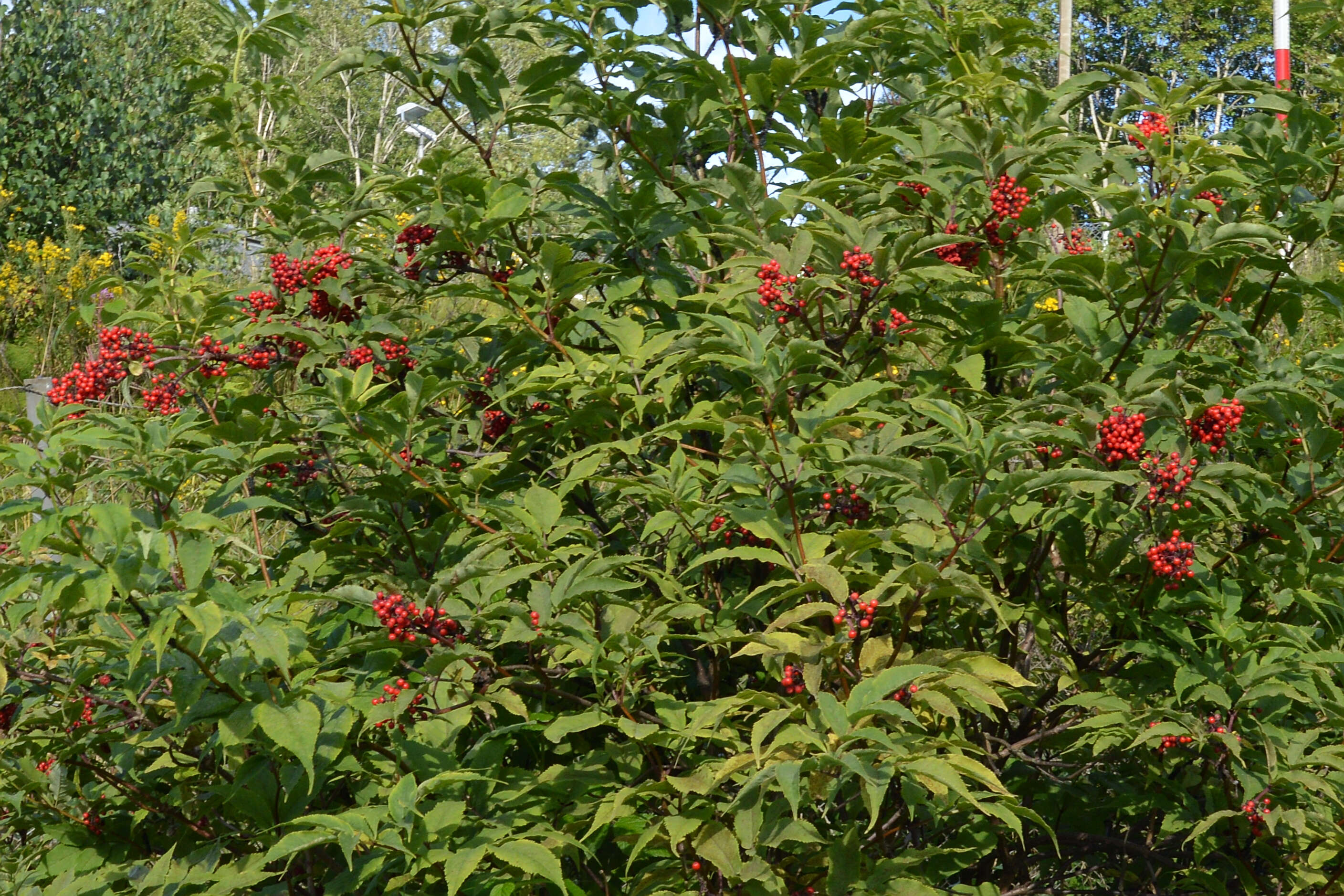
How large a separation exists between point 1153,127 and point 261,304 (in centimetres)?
206

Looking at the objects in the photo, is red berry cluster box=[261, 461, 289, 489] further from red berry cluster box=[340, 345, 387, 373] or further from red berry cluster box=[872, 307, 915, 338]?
red berry cluster box=[872, 307, 915, 338]

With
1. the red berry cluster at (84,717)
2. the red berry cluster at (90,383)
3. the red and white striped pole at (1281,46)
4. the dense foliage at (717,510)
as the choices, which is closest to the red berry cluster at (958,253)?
the dense foliage at (717,510)

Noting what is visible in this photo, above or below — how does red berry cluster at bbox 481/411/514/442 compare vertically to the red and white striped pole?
below

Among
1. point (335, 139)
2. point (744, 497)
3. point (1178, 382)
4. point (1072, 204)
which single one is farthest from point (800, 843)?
point (335, 139)

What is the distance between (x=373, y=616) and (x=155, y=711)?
0.47 meters

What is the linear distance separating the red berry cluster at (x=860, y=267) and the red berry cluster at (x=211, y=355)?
144cm

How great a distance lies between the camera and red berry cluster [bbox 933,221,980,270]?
8.76ft

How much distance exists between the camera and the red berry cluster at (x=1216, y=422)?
2.37m

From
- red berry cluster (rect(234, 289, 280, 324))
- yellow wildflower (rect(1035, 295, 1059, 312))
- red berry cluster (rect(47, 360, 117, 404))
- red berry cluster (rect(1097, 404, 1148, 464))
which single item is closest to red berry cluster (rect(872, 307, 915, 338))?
red berry cluster (rect(1097, 404, 1148, 464))

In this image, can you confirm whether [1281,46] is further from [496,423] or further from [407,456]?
[407,456]

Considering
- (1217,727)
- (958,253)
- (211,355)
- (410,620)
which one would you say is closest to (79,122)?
(211,355)

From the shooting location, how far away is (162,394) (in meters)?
2.80

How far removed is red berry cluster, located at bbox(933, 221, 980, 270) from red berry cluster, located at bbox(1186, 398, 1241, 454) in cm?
58

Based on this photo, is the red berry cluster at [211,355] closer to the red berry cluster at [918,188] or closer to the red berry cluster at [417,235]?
the red berry cluster at [417,235]
